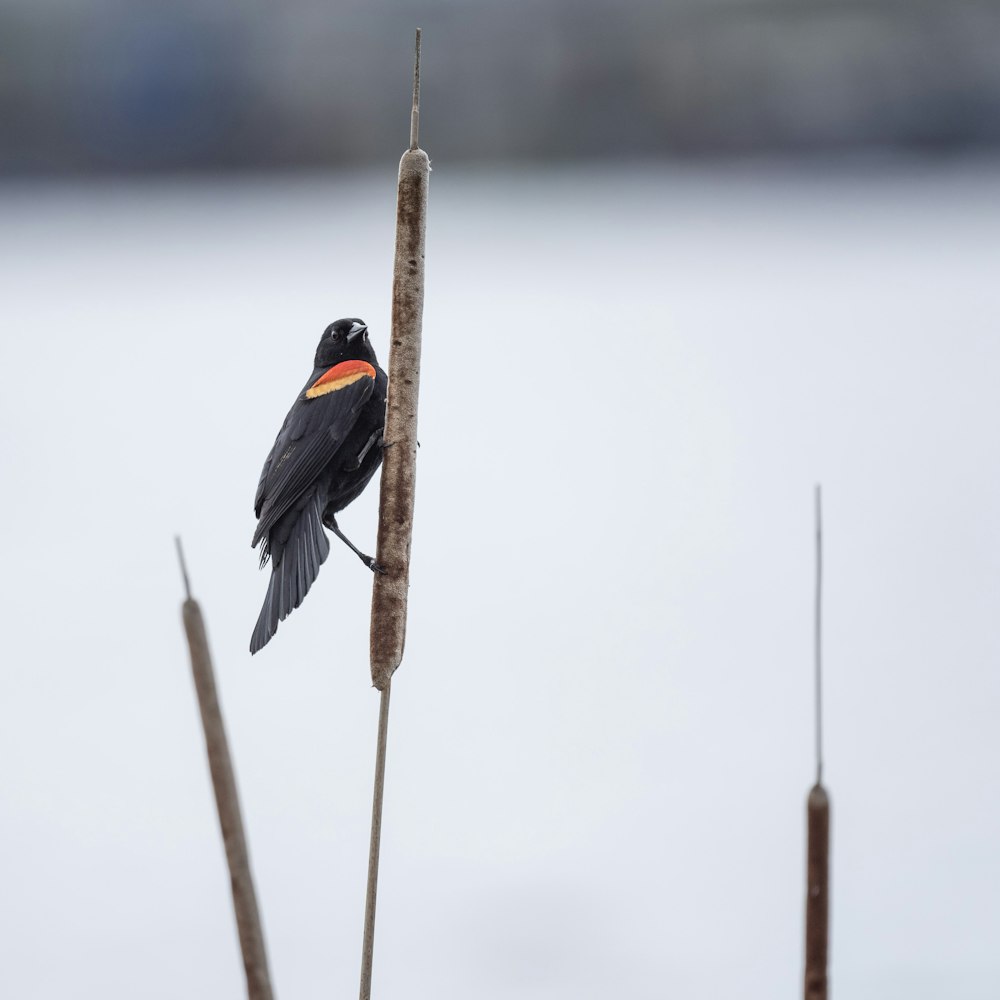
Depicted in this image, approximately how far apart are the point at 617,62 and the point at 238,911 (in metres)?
12.5

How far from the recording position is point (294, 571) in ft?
6.20

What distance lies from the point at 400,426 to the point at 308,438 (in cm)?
73

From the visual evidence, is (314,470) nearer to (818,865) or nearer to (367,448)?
(367,448)

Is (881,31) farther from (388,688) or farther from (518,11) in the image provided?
(388,688)

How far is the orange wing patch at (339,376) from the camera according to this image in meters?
2.42

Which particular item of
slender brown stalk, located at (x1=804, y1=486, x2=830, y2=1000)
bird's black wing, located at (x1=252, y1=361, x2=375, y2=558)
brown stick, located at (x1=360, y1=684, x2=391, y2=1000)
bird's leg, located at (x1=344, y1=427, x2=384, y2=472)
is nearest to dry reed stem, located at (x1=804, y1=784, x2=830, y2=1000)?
slender brown stalk, located at (x1=804, y1=486, x2=830, y2=1000)

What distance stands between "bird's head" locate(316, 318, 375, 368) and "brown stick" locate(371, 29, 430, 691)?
1.21 metres

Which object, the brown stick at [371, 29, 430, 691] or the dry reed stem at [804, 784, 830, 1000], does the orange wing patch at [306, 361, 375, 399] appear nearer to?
the brown stick at [371, 29, 430, 691]

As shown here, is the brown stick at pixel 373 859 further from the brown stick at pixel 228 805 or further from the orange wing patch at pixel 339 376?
the orange wing patch at pixel 339 376

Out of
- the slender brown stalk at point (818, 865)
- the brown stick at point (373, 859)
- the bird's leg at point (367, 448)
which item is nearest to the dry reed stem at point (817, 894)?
the slender brown stalk at point (818, 865)

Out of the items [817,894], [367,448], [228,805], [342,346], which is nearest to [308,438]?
[367,448]

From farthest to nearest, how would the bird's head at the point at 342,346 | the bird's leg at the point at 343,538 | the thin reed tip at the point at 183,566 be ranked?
the bird's head at the point at 342,346 < the bird's leg at the point at 343,538 < the thin reed tip at the point at 183,566

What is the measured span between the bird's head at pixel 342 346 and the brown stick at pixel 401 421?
121 centimetres

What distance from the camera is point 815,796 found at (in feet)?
4.54
